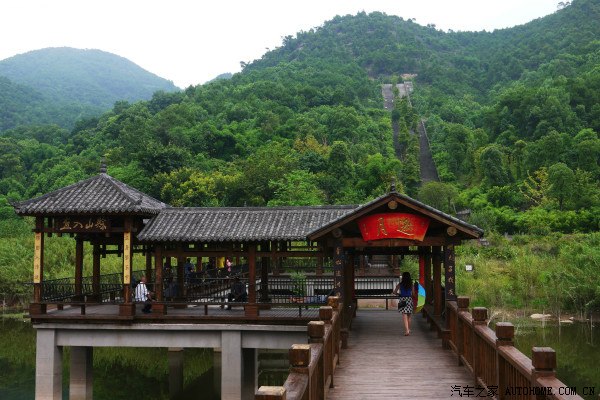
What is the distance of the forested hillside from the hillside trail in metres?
1.55

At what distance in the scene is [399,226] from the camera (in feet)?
41.4

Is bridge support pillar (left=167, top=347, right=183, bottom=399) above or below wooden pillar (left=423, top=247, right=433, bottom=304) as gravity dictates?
below

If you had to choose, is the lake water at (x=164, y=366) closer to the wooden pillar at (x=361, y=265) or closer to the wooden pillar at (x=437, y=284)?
the wooden pillar at (x=361, y=265)

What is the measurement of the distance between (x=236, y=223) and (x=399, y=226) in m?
5.39

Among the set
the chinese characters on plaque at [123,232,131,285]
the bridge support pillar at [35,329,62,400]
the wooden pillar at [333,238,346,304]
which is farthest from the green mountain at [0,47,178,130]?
the wooden pillar at [333,238,346,304]

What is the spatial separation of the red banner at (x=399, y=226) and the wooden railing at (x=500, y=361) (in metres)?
2.08

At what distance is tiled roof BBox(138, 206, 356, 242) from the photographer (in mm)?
15469

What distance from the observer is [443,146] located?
72.6m

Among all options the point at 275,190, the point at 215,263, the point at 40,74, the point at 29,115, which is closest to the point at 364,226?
the point at 215,263

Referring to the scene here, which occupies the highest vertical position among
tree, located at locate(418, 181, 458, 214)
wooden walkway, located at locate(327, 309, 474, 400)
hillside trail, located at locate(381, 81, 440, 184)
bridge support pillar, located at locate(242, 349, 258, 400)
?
hillside trail, located at locate(381, 81, 440, 184)

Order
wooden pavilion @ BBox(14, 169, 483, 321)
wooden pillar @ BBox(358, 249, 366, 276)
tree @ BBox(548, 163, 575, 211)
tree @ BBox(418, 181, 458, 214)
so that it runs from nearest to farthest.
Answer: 1. wooden pavilion @ BBox(14, 169, 483, 321)
2. wooden pillar @ BBox(358, 249, 366, 276)
3. tree @ BBox(548, 163, 575, 211)
4. tree @ BBox(418, 181, 458, 214)

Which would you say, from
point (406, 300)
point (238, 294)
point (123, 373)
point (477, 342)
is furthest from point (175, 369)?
point (477, 342)

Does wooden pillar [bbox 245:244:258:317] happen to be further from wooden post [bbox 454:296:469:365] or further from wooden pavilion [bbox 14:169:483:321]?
wooden post [bbox 454:296:469:365]

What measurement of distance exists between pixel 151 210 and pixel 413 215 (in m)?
7.55
